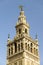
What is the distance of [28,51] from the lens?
263ft

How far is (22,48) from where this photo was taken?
8038 cm

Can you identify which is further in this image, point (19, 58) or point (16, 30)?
point (16, 30)

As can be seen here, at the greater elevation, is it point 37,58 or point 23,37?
point 23,37

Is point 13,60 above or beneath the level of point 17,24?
beneath

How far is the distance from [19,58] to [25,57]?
1.73m

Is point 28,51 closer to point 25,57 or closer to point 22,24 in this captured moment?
point 25,57

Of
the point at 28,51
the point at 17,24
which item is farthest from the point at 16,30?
the point at 28,51

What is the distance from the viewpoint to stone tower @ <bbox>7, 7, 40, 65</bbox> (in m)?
79.5

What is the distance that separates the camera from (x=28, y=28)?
8519cm

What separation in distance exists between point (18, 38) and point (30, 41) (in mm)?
2972

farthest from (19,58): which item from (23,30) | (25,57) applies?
(23,30)

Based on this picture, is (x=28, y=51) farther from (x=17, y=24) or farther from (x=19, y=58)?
(x=17, y=24)

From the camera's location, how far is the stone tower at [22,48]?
79.5 metres

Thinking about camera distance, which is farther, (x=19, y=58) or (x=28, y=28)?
(x=28, y=28)
